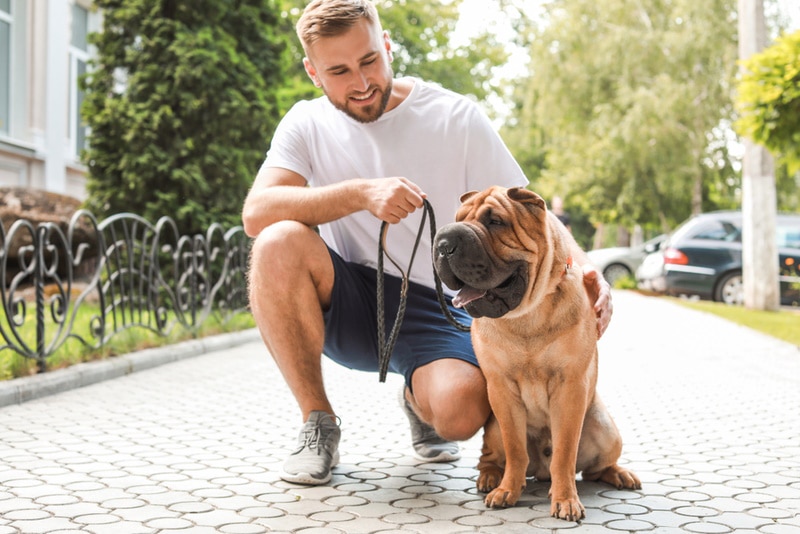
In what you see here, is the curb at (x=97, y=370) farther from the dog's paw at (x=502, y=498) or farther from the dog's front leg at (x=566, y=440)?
the dog's front leg at (x=566, y=440)

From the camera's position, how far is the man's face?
3.73m

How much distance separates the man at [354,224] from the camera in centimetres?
366

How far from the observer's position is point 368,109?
12.7 feet

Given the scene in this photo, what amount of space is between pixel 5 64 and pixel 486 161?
38.9 feet

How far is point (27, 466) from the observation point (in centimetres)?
389

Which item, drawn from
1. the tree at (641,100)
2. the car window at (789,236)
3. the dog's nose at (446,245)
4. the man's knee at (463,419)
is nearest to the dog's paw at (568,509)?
the man's knee at (463,419)

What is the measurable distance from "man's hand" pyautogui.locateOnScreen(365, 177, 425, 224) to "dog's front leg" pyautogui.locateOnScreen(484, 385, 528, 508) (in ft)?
2.36

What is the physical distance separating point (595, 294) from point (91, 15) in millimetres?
15759

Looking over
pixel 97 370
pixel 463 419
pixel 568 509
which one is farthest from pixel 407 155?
pixel 97 370

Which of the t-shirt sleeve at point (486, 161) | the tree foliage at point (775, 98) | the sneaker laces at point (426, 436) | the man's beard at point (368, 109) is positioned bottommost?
the sneaker laces at point (426, 436)

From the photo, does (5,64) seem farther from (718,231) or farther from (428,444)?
(718,231)

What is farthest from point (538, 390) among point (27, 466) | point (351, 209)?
point (27, 466)

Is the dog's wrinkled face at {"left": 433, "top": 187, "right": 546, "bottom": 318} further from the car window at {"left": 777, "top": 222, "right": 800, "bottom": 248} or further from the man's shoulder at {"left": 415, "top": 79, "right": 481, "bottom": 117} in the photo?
the car window at {"left": 777, "top": 222, "right": 800, "bottom": 248}

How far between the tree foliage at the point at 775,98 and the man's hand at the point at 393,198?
6.90 metres
